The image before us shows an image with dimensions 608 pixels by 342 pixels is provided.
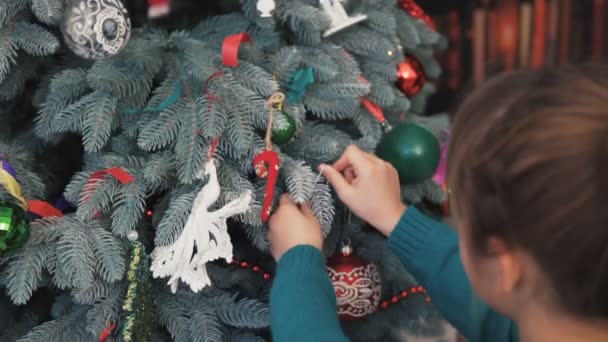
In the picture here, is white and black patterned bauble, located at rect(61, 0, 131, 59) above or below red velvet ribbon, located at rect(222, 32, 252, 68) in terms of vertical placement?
above

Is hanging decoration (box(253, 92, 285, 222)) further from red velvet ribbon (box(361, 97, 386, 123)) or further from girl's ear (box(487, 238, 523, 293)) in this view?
girl's ear (box(487, 238, 523, 293))

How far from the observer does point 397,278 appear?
1.03 meters

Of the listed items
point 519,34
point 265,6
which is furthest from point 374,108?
point 519,34

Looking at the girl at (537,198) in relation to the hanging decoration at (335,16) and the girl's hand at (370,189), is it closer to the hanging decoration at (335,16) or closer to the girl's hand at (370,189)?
the girl's hand at (370,189)

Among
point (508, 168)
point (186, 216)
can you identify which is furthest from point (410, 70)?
point (508, 168)

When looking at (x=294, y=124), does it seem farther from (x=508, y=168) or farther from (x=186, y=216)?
(x=508, y=168)

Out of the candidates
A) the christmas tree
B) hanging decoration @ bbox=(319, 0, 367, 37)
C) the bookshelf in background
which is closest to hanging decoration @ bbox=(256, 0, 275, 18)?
the christmas tree

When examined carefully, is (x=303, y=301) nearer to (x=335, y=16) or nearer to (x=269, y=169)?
(x=269, y=169)

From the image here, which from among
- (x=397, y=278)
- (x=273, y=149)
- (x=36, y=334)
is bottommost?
(x=397, y=278)

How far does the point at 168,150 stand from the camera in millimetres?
833

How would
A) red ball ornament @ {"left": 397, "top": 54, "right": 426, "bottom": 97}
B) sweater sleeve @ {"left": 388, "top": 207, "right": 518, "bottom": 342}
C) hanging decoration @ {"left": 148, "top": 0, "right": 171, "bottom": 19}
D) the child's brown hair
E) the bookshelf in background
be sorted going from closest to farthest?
the child's brown hair < sweater sleeve @ {"left": 388, "top": 207, "right": 518, "bottom": 342} < hanging decoration @ {"left": 148, "top": 0, "right": 171, "bottom": 19} < red ball ornament @ {"left": 397, "top": 54, "right": 426, "bottom": 97} < the bookshelf in background

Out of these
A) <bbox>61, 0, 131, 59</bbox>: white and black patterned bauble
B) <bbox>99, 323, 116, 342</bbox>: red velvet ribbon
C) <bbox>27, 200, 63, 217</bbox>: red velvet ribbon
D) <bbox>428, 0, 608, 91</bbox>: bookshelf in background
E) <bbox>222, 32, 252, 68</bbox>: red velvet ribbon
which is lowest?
<bbox>428, 0, 608, 91</bbox>: bookshelf in background

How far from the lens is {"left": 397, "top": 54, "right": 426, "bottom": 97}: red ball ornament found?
3.49 feet

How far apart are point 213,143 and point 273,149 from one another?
0.08 m
